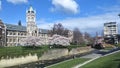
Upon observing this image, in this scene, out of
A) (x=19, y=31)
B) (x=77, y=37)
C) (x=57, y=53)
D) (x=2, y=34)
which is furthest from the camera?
(x=77, y=37)

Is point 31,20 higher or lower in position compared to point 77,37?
higher

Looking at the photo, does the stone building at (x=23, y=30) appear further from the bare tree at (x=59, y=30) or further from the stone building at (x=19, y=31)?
the bare tree at (x=59, y=30)

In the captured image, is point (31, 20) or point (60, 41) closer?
point (60, 41)

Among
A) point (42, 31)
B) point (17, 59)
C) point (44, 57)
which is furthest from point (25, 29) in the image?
point (17, 59)

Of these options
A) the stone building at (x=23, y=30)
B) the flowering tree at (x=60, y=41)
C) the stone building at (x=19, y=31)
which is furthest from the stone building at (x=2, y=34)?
the flowering tree at (x=60, y=41)

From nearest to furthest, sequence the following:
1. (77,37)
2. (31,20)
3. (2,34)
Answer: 1. (2,34)
2. (77,37)
3. (31,20)

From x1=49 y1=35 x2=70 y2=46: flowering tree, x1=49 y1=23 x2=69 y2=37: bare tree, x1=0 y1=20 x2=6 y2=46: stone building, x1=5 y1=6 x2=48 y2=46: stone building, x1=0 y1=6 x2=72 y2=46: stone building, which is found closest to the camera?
x1=49 y1=35 x2=70 y2=46: flowering tree

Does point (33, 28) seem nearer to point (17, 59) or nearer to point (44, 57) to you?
point (44, 57)

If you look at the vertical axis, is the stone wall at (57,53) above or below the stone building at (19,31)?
below

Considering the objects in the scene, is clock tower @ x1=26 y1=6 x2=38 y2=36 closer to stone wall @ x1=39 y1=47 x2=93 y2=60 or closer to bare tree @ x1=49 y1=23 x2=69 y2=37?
bare tree @ x1=49 y1=23 x2=69 y2=37

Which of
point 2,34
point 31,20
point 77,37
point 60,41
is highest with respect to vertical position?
point 31,20

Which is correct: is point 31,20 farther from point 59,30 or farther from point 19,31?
point 59,30

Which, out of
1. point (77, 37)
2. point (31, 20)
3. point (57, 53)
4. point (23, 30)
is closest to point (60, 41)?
point (57, 53)

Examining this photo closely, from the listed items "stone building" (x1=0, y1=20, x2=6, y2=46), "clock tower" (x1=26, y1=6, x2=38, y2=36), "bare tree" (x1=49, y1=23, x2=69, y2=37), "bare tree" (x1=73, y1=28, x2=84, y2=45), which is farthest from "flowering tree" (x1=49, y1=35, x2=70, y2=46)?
"clock tower" (x1=26, y1=6, x2=38, y2=36)
